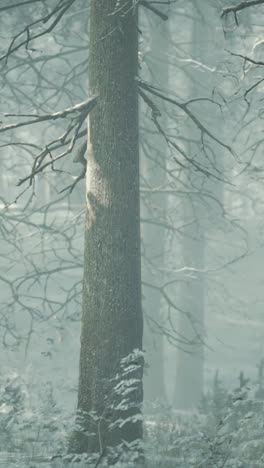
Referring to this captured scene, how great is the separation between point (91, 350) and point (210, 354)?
18415mm

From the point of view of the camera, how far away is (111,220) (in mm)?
7113

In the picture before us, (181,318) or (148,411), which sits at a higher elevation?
(181,318)

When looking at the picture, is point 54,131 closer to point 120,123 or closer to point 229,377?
point 229,377

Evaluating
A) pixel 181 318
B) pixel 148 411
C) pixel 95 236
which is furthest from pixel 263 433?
pixel 181 318

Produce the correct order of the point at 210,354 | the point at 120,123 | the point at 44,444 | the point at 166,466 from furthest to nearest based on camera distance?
the point at 210,354
the point at 44,444
the point at 120,123
the point at 166,466

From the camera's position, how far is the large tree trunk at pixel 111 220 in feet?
23.1

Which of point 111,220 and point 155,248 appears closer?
point 111,220

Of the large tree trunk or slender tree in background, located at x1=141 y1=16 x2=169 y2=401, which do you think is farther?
slender tree in background, located at x1=141 y1=16 x2=169 y2=401

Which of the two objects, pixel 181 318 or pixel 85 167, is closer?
pixel 85 167

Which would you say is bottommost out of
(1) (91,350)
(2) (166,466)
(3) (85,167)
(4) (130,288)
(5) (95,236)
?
(2) (166,466)

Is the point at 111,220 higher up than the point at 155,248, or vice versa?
the point at 155,248

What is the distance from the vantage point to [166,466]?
6.65 m

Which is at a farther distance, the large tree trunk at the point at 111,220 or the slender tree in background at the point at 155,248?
the slender tree in background at the point at 155,248

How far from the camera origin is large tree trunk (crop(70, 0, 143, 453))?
23.1 feet
